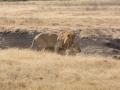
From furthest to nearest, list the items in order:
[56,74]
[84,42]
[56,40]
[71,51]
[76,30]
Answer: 1. [76,30]
2. [84,42]
3. [56,40]
4. [71,51]
5. [56,74]

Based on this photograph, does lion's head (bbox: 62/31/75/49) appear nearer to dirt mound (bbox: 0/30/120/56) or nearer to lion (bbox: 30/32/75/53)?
lion (bbox: 30/32/75/53)

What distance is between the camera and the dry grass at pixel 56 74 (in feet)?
30.7

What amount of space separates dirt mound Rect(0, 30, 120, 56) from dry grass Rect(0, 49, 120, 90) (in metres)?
8.40

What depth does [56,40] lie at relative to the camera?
15961 mm

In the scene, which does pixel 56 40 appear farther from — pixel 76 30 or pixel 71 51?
pixel 76 30

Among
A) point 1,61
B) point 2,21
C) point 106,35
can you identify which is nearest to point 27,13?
point 2,21

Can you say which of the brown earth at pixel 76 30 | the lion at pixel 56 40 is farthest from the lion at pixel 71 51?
the brown earth at pixel 76 30

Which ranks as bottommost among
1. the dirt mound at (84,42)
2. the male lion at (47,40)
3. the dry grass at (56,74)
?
the dirt mound at (84,42)

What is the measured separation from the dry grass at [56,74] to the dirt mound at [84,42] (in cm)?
840

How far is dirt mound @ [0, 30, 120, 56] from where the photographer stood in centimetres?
2110

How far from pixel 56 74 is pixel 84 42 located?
39.0ft

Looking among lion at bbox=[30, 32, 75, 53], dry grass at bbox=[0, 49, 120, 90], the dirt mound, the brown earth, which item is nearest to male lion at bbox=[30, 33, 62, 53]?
lion at bbox=[30, 32, 75, 53]

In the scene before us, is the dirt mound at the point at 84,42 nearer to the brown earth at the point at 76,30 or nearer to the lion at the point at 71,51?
the brown earth at the point at 76,30

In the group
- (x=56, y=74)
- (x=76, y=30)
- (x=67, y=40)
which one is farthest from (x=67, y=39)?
(x=76, y=30)
